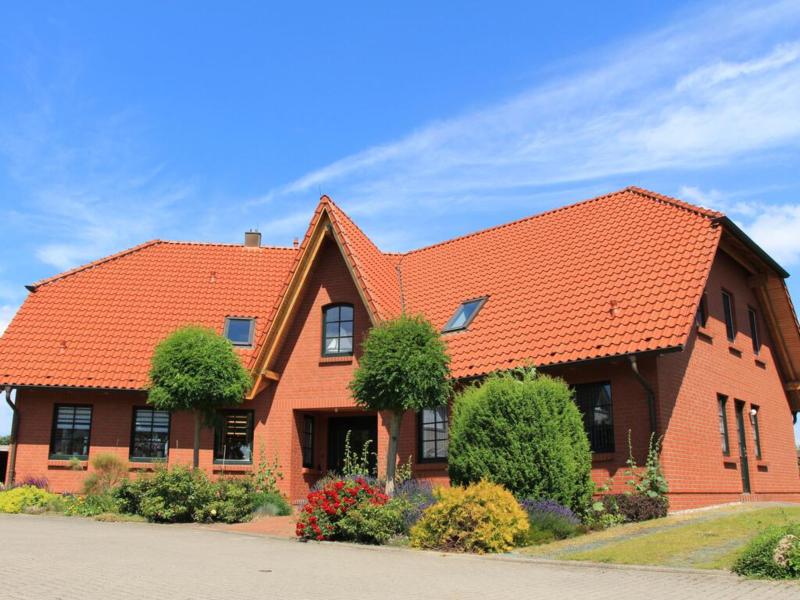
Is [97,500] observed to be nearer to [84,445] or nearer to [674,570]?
[84,445]

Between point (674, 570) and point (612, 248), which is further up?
point (612, 248)

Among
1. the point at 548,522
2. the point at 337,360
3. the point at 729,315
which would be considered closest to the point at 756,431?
the point at 729,315

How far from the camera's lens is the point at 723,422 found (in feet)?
59.0

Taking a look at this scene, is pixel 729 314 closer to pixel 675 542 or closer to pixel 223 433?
pixel 675 542

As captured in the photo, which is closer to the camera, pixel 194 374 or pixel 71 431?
pixel 194 374

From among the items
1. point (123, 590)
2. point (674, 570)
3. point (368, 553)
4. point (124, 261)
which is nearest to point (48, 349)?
point (124, 261)

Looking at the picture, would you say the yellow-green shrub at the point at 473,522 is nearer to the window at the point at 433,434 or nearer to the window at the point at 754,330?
Answer: the window at the point at 433,434

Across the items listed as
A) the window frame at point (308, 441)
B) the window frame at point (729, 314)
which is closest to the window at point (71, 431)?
the window frame at point (308, 441)

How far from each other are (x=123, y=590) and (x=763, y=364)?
1840cm

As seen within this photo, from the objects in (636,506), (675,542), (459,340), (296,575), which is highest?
(459,340)

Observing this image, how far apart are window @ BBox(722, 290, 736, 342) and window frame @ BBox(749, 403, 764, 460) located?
6.32 ft

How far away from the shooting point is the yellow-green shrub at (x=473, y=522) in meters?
11.1

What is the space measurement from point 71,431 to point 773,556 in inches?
698

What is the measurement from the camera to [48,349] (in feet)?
68.1
